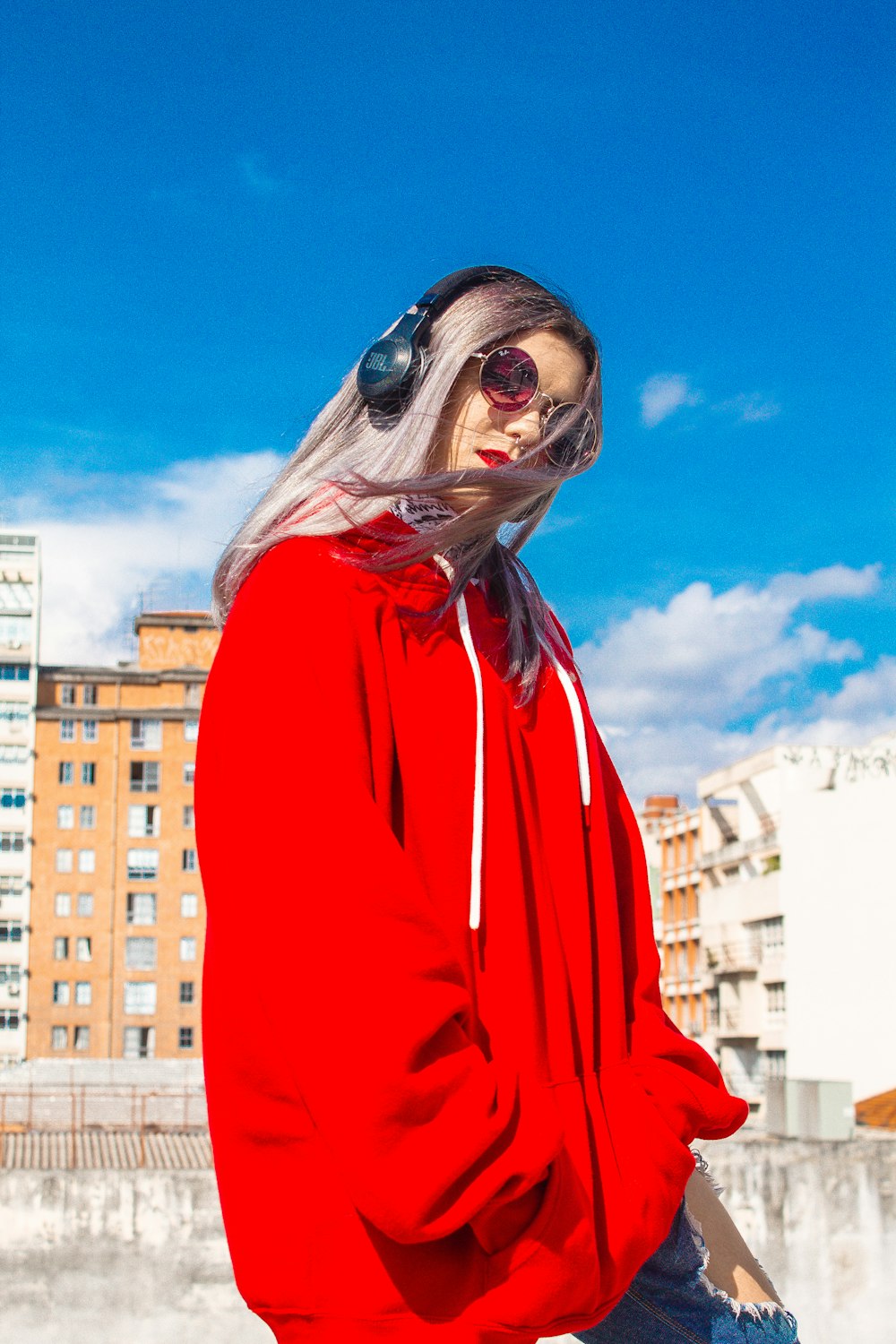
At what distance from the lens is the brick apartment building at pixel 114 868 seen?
59500 mm

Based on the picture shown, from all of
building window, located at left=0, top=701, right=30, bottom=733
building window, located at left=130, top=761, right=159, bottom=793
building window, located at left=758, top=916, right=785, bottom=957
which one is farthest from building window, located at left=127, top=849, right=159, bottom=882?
building window, located at left=758, top=916, right=785, bottom=957

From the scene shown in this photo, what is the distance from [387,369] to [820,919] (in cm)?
4565

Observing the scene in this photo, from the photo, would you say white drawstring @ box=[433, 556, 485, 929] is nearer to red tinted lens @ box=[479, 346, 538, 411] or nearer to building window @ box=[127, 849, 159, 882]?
red tinted lens @ box=[479, 346, 538, 411]

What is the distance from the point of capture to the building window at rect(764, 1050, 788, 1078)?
148 feet

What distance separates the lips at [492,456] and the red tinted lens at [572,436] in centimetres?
5

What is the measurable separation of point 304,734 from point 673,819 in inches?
2245

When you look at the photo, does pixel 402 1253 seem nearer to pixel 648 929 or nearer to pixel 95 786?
pixel 648 929

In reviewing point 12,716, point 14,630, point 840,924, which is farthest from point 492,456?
point 14,630

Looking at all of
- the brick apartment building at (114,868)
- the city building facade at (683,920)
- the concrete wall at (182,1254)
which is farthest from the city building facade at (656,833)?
the concrete wall at (182,1254)

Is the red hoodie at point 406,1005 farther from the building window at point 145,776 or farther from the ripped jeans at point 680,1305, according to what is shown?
the building window at point 145,776

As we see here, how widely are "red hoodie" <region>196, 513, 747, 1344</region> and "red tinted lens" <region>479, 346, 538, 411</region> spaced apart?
7.6 inches

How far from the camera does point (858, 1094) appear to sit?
4278 cm

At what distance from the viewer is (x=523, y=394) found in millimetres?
1666

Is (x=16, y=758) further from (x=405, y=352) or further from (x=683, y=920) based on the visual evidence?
A: (x=405, y=352)
